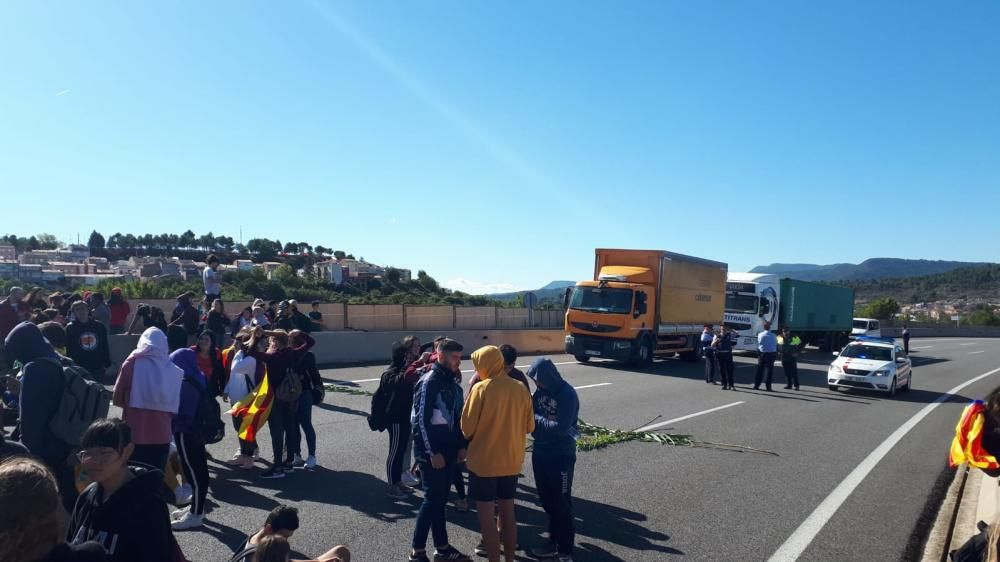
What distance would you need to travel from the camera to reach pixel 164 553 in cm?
305

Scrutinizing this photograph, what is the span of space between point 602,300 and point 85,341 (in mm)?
15949

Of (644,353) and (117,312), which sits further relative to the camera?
(644,353)

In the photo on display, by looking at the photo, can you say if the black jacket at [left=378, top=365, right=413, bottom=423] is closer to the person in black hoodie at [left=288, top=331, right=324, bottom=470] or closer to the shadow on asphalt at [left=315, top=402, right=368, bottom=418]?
the person in black hoodie at [left=288, top=331, right=324, bottom=470]

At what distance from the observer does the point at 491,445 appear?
5.20 m

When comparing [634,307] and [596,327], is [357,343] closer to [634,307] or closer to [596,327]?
[596,327]

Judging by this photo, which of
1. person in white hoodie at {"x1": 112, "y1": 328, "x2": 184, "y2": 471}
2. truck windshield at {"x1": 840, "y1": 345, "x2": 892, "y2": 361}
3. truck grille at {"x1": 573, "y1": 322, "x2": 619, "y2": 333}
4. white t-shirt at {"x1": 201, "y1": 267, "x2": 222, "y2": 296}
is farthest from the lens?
truck grille at {"x1": 573, "y1": 322, "x2": 619, "y2": 333}

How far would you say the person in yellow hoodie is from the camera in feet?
17.0

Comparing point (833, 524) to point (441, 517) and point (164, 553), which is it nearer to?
point (441, 517)

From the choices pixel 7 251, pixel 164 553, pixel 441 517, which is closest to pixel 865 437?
pixel 441 517

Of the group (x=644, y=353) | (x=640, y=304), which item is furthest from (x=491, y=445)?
(x=644, y=353)

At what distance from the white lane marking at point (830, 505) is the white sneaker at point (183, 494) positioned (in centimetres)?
521

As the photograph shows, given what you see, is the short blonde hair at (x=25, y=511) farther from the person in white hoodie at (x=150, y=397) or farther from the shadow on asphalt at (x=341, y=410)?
the shadow on asphalt at (x=341, y=410)

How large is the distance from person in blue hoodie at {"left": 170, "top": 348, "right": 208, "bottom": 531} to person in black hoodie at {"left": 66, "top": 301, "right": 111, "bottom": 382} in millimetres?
3370

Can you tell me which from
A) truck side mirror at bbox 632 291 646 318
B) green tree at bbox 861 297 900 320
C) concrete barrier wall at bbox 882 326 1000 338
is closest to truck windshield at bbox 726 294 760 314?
truck side mirror at bbox 632 291 646 318
